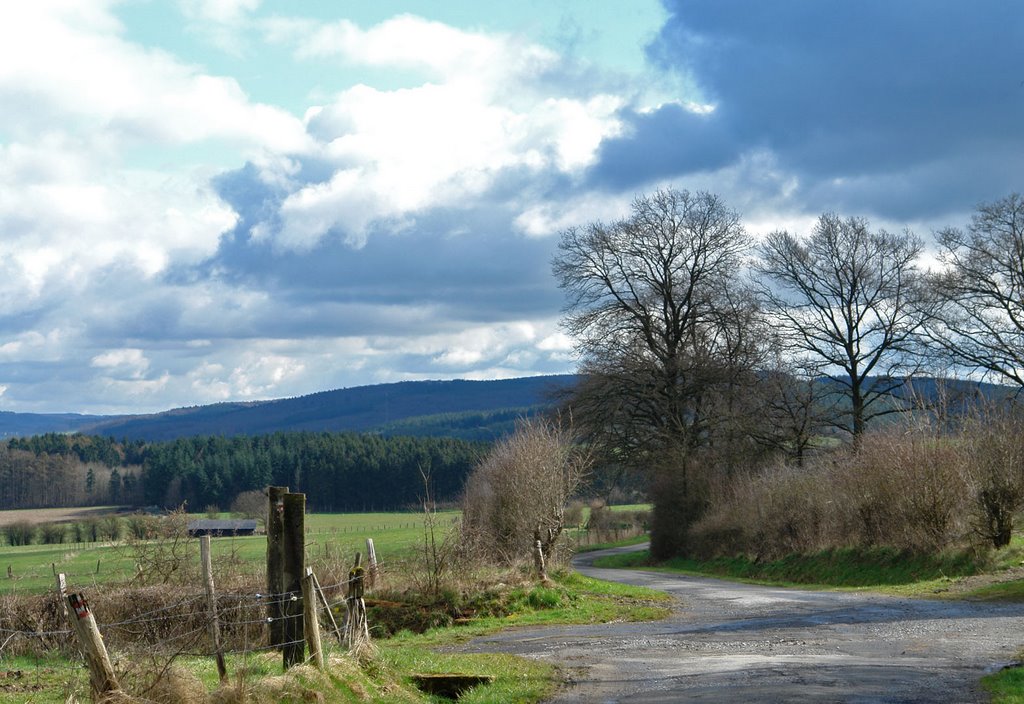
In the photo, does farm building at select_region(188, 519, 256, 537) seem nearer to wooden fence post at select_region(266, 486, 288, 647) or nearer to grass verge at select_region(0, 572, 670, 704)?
grass verge at select_region(0, 572, 670, 704)

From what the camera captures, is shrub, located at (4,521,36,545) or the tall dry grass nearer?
the tall dry grass

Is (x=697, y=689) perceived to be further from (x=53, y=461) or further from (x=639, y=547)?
(x=53, y=461)

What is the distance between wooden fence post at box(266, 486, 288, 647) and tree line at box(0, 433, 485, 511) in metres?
103

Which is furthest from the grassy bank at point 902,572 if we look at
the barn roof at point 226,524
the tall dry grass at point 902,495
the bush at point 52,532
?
the bush at point 52,532

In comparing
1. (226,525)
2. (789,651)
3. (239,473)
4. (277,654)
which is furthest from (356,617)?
(239,473)

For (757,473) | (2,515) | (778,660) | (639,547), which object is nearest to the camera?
(778,660)

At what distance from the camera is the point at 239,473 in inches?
4695

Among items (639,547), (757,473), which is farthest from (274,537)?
(639,547)

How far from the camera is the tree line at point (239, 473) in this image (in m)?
118

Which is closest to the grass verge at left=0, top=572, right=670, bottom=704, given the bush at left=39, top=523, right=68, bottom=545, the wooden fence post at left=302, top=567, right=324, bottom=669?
the wooden fence post at left=302, top=567, right=324, bottom=669

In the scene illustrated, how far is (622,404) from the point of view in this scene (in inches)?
1949

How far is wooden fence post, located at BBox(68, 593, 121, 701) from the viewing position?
9.53m

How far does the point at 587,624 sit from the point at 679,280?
102 ft

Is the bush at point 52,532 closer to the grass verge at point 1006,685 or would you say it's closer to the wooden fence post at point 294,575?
the wooden fence post at point 294,575
